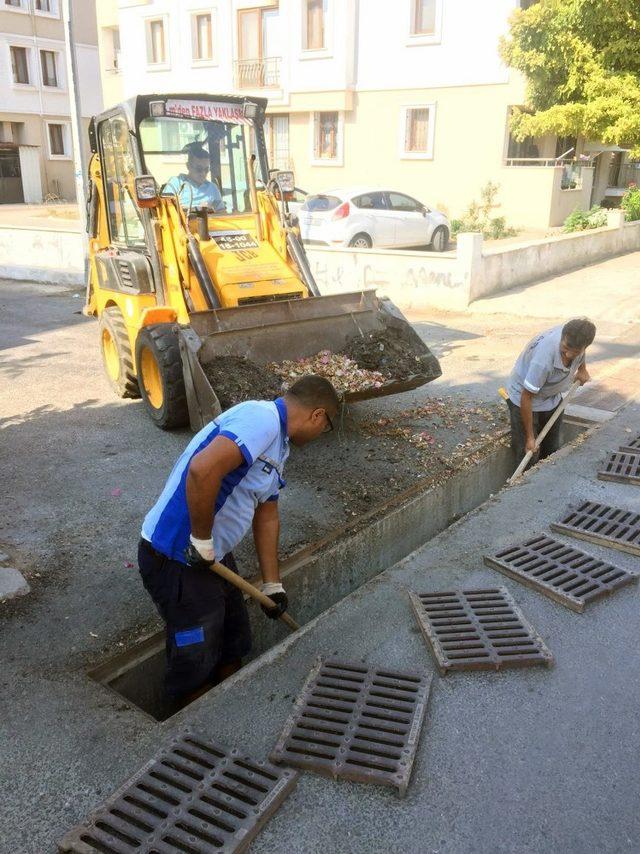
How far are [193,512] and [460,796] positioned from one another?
149 centimetres

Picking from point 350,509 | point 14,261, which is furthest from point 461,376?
point 14,261

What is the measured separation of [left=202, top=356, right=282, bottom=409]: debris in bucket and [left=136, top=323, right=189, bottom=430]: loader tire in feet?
1.64

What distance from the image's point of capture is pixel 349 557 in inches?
193

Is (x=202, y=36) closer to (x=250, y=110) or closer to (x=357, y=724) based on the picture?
Result: (x=250, y=110)

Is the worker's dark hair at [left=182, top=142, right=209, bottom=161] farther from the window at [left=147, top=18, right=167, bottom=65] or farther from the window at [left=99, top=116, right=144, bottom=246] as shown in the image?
the window at [left=147, top=18, right=167, bottom=65]

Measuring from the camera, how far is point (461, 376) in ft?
27.3

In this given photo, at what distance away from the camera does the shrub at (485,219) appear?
1941 centimetres

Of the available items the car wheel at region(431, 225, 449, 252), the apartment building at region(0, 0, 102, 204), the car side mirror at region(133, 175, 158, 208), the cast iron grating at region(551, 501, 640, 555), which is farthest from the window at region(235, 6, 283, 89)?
the cast iron grating at region(551, 501, 640, 555)

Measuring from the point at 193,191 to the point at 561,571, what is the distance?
5.20m

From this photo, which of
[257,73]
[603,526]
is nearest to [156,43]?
[257,73]

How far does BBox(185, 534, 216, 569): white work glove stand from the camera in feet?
9.77

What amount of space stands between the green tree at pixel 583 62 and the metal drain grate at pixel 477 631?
16.0m

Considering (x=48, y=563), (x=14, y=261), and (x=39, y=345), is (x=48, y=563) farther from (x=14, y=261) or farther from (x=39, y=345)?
(x=14, y=261)

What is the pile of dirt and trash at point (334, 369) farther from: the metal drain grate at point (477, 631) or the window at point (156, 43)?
the window at point (156, 43)
